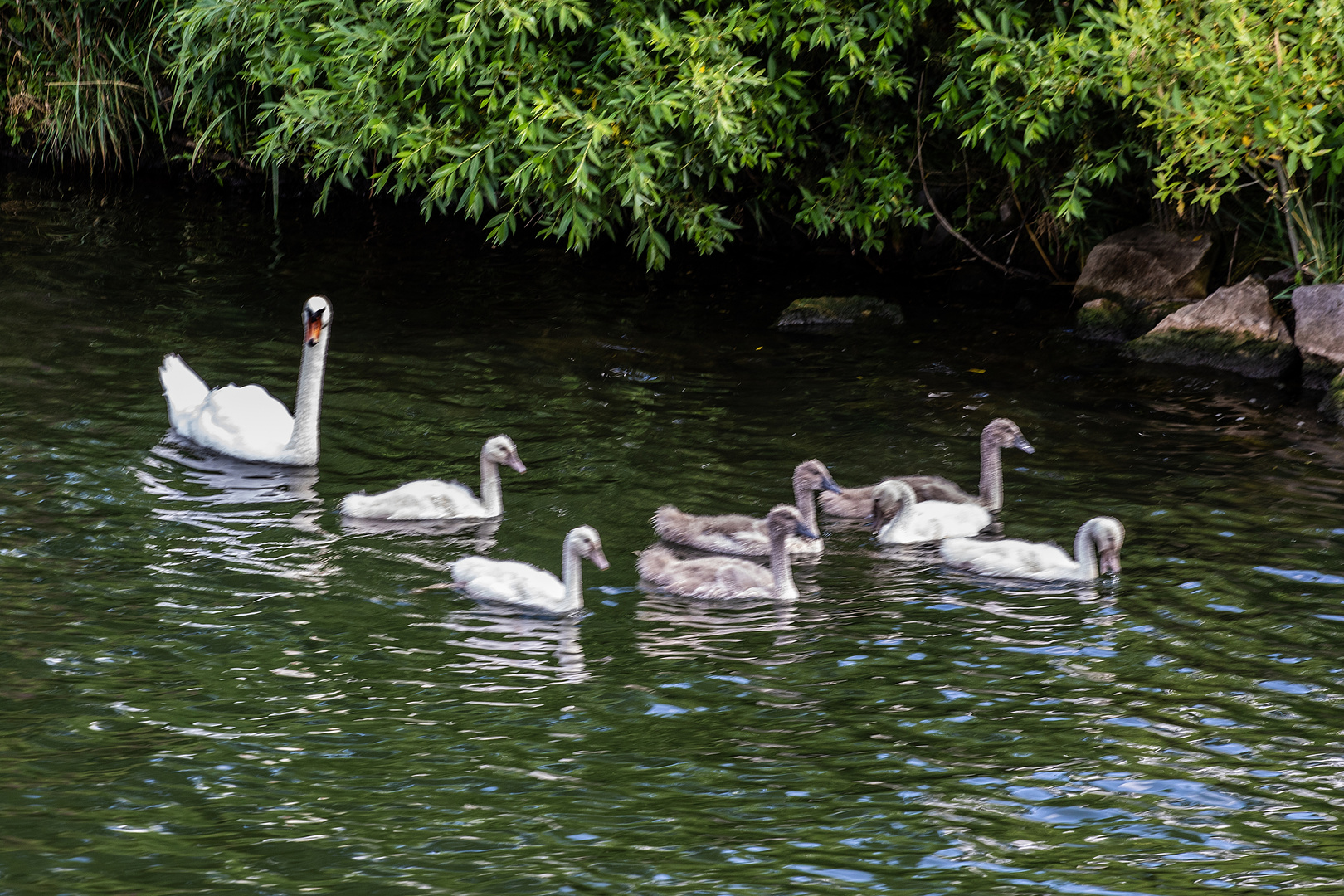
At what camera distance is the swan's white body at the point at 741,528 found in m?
10.3

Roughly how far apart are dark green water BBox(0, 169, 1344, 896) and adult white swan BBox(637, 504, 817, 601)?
15 cm

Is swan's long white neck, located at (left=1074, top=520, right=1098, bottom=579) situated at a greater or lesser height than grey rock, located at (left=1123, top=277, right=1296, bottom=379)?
lesser

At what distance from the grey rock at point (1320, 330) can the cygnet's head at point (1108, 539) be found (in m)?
6.22

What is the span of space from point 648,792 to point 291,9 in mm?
11967

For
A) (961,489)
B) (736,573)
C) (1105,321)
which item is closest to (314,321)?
(736,573)

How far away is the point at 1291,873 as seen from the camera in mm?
6586

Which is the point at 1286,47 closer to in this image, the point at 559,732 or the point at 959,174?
the point at 959,174

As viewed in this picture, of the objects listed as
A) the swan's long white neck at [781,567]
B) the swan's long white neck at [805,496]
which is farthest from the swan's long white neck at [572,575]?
the swan's long white neck at [805,496]

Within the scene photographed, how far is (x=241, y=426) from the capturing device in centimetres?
1202

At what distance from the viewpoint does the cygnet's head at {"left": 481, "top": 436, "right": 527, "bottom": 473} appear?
35.9 feet

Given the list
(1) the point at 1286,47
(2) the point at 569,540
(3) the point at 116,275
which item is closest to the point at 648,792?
(2) the point at 569,540

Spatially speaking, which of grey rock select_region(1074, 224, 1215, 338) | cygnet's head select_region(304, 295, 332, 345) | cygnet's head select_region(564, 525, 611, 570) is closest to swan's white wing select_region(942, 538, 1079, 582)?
cygnet's head select_region(564, 525, 611, 570)

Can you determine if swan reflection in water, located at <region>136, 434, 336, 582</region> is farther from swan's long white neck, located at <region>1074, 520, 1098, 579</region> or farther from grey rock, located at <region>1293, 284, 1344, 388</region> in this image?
grey rock, located at <region>1293, 284, 1344, 388</region>

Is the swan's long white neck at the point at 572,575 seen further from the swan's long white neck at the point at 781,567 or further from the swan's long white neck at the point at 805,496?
the swan's long white neck at the point at 805,496
